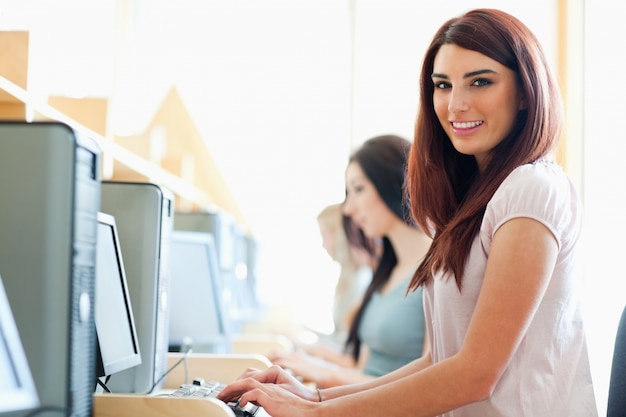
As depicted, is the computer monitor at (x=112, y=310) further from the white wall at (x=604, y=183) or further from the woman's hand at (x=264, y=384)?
the white wall at (x=604, y=183)

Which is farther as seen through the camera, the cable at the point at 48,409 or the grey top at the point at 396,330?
the grey top at the point at 396,330

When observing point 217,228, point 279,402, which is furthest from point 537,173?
point 217,228

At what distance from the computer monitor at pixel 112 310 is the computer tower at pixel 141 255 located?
0.22 feet

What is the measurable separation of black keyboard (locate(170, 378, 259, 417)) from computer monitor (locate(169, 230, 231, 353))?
75 centimetres

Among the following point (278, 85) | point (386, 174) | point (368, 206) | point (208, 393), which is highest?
point (278, 85)

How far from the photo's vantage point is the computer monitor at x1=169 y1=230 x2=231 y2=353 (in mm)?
2314

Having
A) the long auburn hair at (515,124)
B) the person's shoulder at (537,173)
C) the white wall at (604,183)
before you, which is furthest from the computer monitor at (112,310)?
the white wall at (604,183)

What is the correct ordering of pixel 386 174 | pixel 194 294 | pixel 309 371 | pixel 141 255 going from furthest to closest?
pixel 386 174
pixel 194 294
pixel 309 371
pixel 141 255

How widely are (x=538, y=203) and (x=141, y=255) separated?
2.55ft

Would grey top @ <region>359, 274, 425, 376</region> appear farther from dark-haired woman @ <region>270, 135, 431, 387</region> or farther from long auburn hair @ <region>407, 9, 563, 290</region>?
long auburn hair @ <region>407, 9, 563, 290</region>

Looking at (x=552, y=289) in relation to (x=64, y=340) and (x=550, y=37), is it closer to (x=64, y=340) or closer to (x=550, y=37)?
(x=64, y=340)

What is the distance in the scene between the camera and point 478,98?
4.78 ft

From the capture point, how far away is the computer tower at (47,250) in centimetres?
93

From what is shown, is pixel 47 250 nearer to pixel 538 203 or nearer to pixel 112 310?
pixel 112 310
